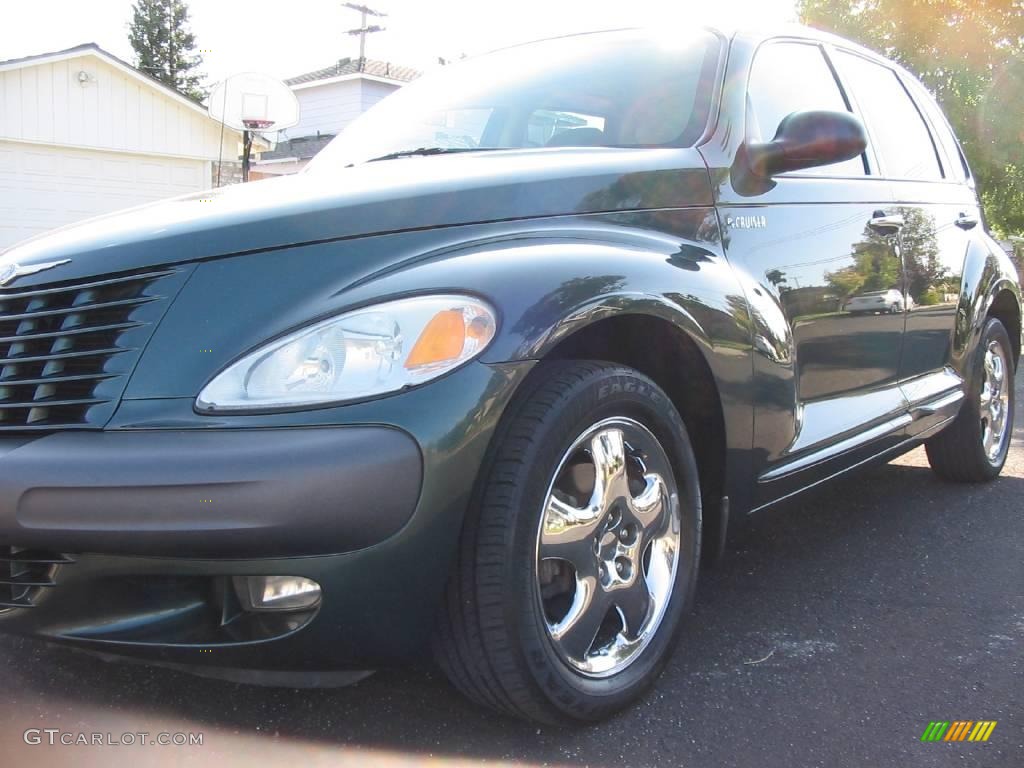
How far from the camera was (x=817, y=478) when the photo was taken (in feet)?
10.4

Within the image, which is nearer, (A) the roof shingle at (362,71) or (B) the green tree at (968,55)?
(B) the green tree at (968,55)

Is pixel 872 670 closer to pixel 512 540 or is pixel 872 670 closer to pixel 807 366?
pixel 807 366

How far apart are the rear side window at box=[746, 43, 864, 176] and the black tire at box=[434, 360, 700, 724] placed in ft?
4.09

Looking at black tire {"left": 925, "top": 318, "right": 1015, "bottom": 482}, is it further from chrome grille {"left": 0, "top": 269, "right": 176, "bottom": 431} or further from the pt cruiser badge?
chrome grille {"left": 0, "top": 269, "right": 176, "bottom": 431}

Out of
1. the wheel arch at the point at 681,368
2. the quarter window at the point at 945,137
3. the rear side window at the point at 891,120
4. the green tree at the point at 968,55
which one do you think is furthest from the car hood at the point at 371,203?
the green tree at the point at 968,55

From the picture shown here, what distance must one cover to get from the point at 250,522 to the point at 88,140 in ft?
55.4

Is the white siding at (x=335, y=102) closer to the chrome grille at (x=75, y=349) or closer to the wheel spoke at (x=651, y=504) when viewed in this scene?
the wheel spoke at (x=651, y=504)

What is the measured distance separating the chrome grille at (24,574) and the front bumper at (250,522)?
0.6 inches

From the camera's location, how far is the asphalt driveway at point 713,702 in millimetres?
2174

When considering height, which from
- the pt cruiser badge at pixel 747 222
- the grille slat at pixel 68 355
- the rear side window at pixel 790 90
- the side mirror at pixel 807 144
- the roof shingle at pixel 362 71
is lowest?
the grille slat at pixel 68 355

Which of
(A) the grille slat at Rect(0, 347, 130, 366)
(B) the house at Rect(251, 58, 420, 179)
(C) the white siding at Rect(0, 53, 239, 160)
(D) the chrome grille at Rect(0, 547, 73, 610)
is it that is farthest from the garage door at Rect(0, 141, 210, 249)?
(D) the chrome grille at Rect(0, 547, 73, 610)

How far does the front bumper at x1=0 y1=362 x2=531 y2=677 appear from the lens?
178 centimetres

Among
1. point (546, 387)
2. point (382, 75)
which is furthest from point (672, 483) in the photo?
point (382, 75)

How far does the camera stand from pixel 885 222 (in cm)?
350
